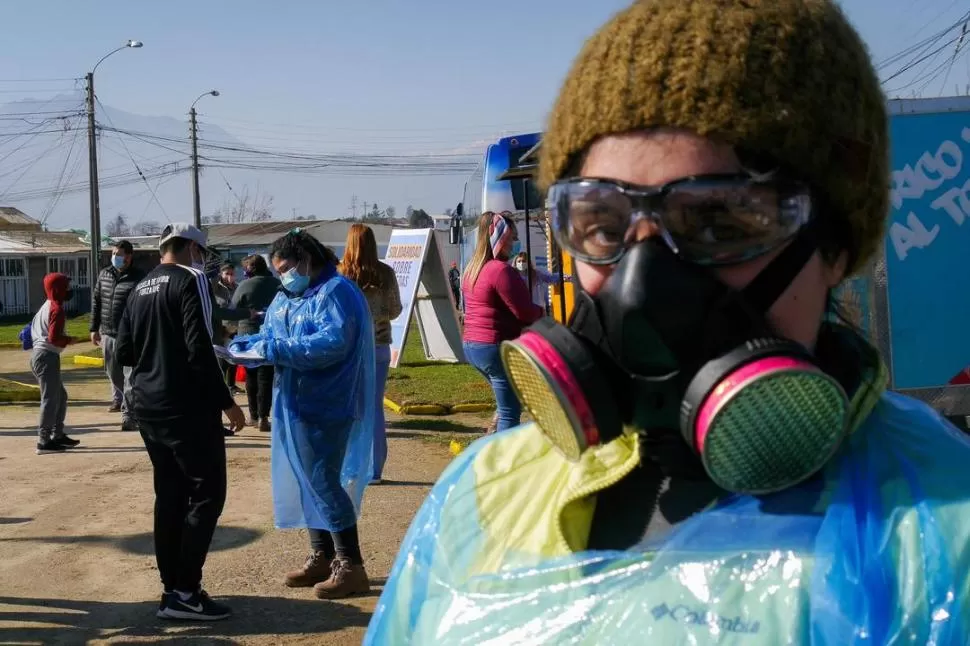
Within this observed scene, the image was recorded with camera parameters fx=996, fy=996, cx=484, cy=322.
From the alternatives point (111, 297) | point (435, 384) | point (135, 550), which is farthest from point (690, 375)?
point (435, 384)

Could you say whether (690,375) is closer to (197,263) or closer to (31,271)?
(197,263)

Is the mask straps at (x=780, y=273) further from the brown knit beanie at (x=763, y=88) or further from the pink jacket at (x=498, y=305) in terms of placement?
the pink jacket at (x=498, y=305)

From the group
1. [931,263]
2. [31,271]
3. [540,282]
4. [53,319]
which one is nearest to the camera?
[931,263]

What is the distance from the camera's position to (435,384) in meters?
13.1

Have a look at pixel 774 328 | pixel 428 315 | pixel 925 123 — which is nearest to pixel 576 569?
pixel 774 328

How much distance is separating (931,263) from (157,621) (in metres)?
4.72

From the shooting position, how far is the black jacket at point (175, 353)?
16.0 feet

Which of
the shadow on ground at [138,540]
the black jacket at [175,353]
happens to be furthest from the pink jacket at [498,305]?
the black jacket at [175,353]

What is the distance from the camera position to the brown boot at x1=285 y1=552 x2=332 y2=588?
5.50 meters

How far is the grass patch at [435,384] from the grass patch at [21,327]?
9.72 meters

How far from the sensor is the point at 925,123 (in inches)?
225

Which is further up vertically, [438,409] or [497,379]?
[497,379]

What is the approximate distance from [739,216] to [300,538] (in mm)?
5577

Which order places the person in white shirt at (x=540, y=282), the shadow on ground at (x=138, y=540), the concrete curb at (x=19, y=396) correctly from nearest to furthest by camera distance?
the shadow on ground at (x=138, y=540)
the person in white shirt at (x=540, y=282)
the concrete curb at (x=19, y=396)
